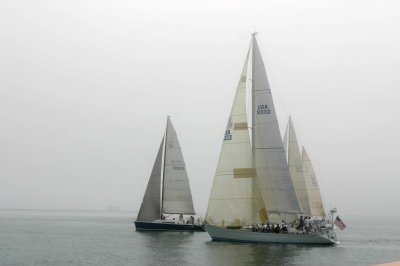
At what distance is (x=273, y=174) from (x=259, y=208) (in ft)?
12.1

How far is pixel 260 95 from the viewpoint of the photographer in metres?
49.0

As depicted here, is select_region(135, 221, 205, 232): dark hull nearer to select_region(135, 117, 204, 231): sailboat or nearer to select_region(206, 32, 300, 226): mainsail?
select_region(135, 117, 204, 231): sailboat

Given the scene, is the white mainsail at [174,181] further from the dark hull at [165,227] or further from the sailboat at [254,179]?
the sailboat at [254,179]

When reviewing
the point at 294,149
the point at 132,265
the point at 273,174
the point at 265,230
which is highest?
the point at 294,149

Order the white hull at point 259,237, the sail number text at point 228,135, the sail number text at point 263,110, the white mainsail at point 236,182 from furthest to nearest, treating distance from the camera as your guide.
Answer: the sail number text at point 263,110
the sail number text at point 228,135
the white mainsail at point 236,182
the white hull at point 259,237

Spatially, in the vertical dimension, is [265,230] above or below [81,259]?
above

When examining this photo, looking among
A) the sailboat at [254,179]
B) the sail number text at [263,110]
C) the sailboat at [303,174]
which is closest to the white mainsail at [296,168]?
the sailboat at [303,174]

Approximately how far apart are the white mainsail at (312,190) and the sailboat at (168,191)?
14662 millimetres

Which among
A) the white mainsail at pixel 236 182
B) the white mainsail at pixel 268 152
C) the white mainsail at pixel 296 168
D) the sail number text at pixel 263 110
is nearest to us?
the white mainsail at pixel 236 182

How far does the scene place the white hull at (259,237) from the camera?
4606 cm

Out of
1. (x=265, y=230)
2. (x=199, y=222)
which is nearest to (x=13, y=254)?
(x=265, y=230)

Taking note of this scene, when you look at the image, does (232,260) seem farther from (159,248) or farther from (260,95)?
(260,95)

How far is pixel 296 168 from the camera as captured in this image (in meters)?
63.0

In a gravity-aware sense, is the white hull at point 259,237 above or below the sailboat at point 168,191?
below
